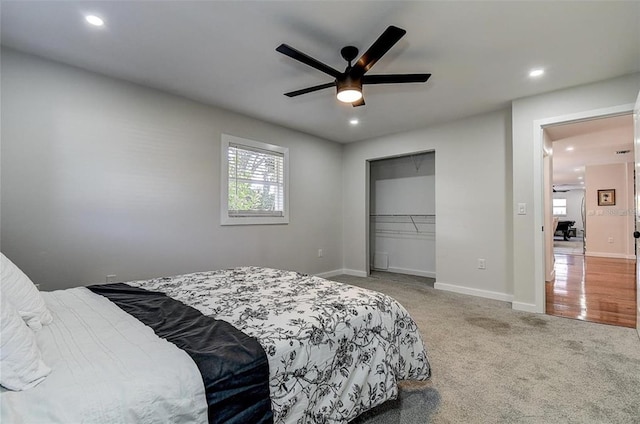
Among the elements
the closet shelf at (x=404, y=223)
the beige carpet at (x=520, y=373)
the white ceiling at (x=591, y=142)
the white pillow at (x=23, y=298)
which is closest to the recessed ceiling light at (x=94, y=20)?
the white pillow at (x=23, y=298)

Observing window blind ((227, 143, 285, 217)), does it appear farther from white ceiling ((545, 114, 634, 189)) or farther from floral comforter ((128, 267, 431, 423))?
white ceiling ((545, 114, 634, 189))

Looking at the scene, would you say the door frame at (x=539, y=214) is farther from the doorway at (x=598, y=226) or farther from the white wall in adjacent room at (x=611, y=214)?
the white wall in adjacent room at (x=611, y=214)

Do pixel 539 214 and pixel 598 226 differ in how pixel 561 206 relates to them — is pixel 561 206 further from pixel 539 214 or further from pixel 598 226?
pixel 539 214

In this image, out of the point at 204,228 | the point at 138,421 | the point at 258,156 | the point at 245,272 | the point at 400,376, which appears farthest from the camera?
the point at 258,156

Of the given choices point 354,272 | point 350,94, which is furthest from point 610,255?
point 350,94

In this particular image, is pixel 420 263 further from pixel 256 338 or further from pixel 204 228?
pixel 256 338

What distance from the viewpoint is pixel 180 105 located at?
3471 mm

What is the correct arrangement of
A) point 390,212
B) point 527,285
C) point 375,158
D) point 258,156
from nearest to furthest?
point 527,285, point 258,156, point 375,158, point 390,212

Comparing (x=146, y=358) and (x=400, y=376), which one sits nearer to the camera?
(x=146, y=358)

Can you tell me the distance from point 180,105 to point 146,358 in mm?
3210

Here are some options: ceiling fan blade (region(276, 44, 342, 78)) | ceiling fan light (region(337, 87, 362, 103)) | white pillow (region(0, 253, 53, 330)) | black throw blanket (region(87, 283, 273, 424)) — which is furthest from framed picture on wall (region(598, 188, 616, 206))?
white pillow (region(0, 253, 53, 330))

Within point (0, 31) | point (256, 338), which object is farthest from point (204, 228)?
point (256, 338)

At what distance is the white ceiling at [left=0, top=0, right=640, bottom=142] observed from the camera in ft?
6.61

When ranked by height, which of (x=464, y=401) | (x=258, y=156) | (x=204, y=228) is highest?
(x=258, y=156)
